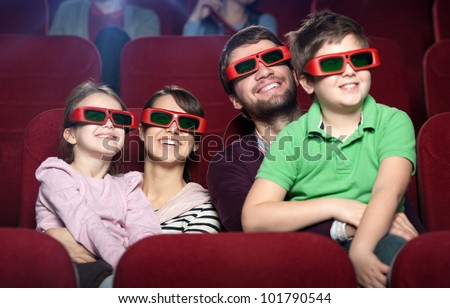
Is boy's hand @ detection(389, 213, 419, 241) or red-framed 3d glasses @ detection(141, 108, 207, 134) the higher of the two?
red-framed 3d glasses @ detection(141, 108, 207, 134)

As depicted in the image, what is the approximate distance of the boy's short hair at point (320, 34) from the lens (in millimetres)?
656

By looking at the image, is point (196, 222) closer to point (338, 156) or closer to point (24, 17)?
point (338, 156)

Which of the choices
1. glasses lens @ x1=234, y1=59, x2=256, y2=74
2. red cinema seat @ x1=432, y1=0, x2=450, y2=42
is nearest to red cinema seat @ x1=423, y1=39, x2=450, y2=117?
red cinema seat @ x1=432, y1=0, x2=450, y2=42

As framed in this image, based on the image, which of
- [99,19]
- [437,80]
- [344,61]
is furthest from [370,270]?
[99,19]

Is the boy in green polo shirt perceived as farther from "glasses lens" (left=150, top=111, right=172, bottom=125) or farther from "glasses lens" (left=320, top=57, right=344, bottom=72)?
"glasses lens" (left=150, top=111, right=172, bottom=125)

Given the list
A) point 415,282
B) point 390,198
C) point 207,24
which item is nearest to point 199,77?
point 207,24

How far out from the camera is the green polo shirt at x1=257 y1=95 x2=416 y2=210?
625 millimetres

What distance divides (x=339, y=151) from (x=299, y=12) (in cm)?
90

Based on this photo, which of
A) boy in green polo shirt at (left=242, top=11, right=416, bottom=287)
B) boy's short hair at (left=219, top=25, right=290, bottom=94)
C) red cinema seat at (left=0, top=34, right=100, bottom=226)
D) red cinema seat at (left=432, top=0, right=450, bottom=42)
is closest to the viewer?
boy in green polo shirt at (left=242, top=11, right=416, bottom=287)

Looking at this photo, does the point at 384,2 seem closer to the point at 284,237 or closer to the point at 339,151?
the point at 339,151

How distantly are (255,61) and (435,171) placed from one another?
25 centimetres

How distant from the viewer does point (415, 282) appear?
0.46 m

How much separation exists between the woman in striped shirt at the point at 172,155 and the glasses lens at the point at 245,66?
0.07 m

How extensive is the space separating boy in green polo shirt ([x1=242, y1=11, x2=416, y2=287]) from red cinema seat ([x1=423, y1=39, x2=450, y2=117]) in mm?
351
